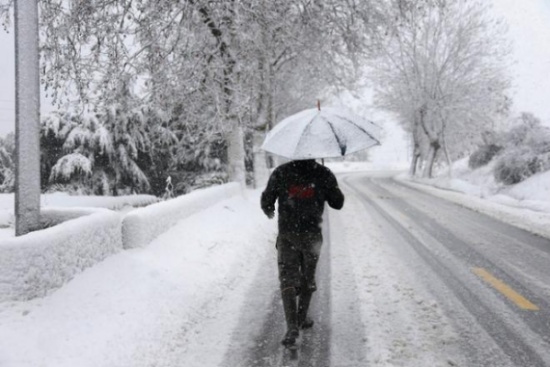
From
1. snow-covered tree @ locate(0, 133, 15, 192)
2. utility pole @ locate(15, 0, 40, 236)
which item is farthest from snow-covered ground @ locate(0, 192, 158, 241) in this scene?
utility pole @ locate(15, 0, 40, 236)

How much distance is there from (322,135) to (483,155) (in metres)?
31.3

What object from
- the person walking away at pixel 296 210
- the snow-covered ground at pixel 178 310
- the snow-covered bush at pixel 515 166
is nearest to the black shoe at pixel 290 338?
the person walking away at pixel 296 210

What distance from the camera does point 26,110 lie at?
5031 millimetres

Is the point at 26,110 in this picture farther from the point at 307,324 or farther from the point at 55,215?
the point at 307,324

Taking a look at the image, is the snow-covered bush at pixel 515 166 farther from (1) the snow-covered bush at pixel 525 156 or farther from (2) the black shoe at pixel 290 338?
(2) the black shoe at pixel 290 338

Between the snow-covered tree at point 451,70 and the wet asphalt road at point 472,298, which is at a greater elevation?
the snow-covered tree at point 451,70

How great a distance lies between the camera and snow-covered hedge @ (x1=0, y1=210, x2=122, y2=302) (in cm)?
415

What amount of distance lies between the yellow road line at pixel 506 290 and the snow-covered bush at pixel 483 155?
27093 millimetres

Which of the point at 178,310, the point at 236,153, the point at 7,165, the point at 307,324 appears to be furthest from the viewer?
the point at 7,165

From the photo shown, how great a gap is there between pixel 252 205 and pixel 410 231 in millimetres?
4926

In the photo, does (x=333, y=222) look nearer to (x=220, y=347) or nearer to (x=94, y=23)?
(x=94, y=23)

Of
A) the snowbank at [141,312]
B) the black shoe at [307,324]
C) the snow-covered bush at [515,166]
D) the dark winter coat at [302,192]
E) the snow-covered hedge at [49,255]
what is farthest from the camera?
the snow-covered bush at [515,166]

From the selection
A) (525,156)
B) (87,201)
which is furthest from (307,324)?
(525,156)

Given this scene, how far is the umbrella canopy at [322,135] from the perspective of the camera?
4.36 meters
